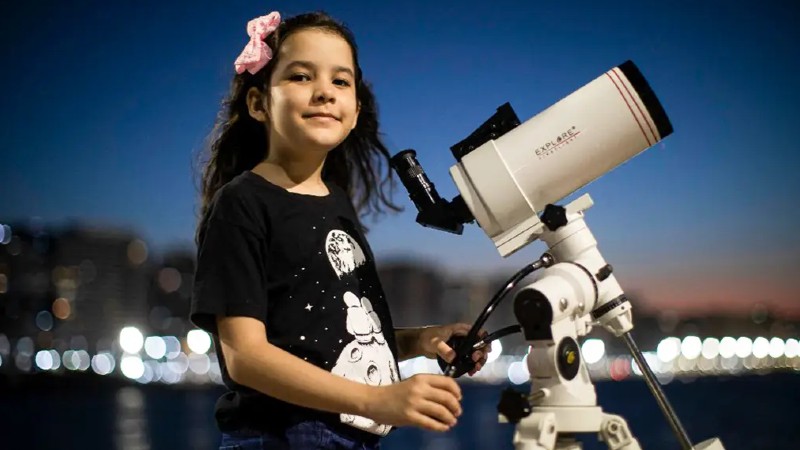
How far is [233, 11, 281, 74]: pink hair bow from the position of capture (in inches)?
73.3

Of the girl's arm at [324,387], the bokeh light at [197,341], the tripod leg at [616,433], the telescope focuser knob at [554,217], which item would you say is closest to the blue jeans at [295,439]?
the girl's arm at [324,387]

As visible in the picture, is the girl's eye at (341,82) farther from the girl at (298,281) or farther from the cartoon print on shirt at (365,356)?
the cartoon print on shirt at (365,356)

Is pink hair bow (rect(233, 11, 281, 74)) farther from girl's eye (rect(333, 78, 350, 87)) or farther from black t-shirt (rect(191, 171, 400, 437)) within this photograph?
black t-shirt (rect(191, 171, 400, 437))

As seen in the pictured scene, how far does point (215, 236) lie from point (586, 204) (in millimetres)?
776

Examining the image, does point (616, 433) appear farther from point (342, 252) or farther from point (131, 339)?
point (131, 339)

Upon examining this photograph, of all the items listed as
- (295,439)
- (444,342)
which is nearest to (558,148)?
(444,342)

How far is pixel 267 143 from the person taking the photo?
6.57ft

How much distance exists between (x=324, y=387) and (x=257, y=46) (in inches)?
29.8

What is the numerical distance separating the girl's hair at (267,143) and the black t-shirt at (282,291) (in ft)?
0.60

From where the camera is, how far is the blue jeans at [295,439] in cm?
162

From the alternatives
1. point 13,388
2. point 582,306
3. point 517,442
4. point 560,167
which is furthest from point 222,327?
point 13,388

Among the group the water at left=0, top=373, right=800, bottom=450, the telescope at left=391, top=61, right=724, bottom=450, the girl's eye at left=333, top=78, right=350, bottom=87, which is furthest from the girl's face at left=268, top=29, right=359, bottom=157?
the water at left=0, top=373, right=800, bottom=450

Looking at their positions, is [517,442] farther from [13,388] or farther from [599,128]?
[13,388]

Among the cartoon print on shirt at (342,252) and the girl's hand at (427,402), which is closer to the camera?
the girl's hand at (427,402)
